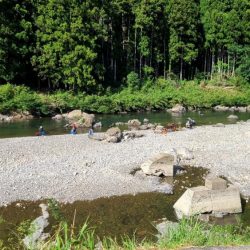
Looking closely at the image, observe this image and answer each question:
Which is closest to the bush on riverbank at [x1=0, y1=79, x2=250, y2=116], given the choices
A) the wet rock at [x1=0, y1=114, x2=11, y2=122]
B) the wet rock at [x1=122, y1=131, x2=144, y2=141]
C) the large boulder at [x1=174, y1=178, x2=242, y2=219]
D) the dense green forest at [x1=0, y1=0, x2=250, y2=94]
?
the wet rock at [x1=0, y1=114, x2=11, y2=122]

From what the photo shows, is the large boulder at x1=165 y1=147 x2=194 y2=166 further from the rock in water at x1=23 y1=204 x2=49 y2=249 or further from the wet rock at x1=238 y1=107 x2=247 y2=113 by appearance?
the wet rock at x1=238 y1=107 x2=247 y2=113

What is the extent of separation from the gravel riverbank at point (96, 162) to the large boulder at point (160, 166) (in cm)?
66

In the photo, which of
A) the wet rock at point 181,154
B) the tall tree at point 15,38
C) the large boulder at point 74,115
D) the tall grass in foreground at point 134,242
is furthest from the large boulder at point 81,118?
the tall grass in foreground at point 134,242

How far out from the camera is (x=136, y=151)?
1016 inches

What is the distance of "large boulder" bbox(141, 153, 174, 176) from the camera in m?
21.4

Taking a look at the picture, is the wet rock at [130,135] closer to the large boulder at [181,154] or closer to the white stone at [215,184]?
the large boulder at [181,154]

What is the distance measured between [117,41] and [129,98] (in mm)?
13131

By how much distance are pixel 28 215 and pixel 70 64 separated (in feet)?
106

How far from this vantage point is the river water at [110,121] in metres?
34.3

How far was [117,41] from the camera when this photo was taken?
57.1 m

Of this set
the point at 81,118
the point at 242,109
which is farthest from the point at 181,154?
the point at 242,109

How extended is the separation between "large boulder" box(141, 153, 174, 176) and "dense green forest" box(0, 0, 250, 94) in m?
27.2

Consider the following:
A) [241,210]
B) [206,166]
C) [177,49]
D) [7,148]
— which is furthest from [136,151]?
[177,49]

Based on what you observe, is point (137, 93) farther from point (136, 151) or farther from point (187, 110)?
point (136, 151)
